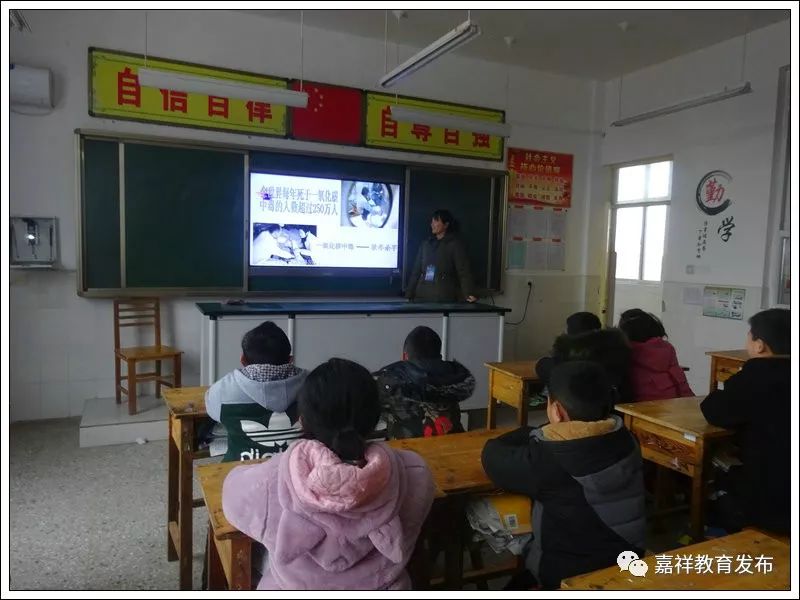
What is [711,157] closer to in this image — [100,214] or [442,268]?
[442,268]

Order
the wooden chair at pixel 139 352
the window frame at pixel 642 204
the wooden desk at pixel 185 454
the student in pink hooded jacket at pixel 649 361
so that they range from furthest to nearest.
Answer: the window frame at pixel 642 204
the wooden chair at pixel 139 352
the student in pink hooded jacket at pixel 649 361
the wooden desk at pixel 185 454

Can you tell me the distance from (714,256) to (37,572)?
4.93 m

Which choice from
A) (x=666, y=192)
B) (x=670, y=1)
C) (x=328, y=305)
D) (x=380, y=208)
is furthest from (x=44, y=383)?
(x=666, y=192)

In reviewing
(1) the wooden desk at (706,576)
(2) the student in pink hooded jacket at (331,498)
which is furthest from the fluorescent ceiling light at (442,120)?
(1) the wooden desk at (706,576)

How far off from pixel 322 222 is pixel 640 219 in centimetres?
391

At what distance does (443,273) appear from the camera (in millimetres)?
4859

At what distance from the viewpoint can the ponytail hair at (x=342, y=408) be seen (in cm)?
111

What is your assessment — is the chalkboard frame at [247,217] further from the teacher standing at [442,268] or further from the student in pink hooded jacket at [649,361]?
the student in pink hooded jacket at [649,361]

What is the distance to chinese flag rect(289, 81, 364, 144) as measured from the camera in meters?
4.59

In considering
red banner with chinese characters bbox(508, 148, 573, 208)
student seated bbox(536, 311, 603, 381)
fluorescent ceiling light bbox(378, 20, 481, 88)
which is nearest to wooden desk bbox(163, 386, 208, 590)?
student seated bbox(536, 311, 603, 381)

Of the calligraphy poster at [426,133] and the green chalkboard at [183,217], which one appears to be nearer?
the green chalkboard at [183,217]

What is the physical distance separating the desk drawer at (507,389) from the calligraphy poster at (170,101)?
248cm

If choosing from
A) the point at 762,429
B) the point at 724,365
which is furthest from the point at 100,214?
the point at 724,365

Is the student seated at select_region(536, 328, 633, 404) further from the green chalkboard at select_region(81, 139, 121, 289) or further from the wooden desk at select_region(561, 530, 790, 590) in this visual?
the green chalkboard at select_region(81, 139, 121, 289)
